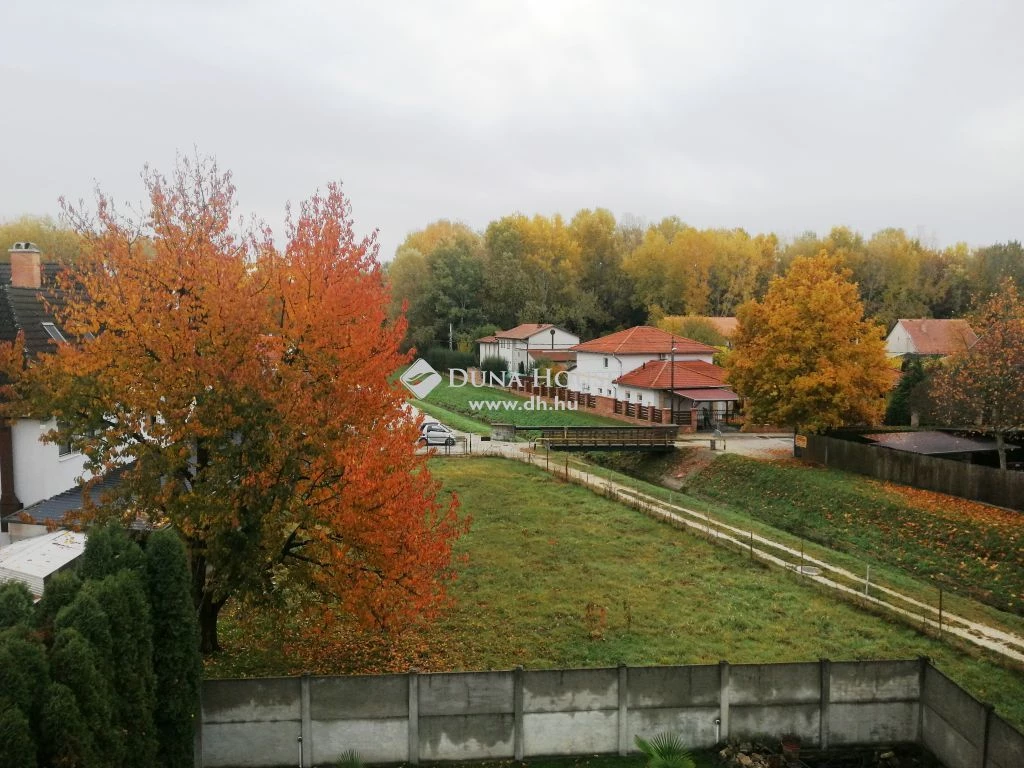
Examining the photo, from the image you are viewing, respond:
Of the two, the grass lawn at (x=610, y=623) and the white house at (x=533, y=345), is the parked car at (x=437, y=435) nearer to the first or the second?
the grass lawn at (x=610, y=623)

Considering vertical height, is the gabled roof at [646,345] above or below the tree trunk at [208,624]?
above

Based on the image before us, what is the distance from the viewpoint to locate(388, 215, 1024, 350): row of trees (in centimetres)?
8112

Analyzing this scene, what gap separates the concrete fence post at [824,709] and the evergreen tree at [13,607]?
11.5 meters

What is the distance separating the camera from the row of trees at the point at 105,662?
8594mm

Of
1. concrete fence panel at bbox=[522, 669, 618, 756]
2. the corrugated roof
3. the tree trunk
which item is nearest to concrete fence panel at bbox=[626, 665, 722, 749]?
concrete fence panel at bbox=[522, 669, 618, 756]

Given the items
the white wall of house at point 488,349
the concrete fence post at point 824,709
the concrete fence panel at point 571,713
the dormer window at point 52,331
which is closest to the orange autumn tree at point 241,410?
the concrete fence panel at point 571,713

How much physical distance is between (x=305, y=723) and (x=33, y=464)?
43.8 ft

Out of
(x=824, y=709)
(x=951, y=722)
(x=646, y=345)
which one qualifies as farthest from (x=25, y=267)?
(x=646, y=345)

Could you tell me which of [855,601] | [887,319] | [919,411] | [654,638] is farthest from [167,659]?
[887,319]

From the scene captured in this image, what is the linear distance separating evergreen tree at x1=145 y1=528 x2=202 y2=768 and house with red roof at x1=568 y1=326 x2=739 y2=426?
36727mm

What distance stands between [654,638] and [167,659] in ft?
35.0

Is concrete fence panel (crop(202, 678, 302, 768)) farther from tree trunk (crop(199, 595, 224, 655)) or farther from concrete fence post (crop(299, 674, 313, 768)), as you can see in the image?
tree trunk (crop(199, 595, 224, 655))

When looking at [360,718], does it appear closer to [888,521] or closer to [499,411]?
[888,521]

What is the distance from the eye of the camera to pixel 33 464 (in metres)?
21.0
